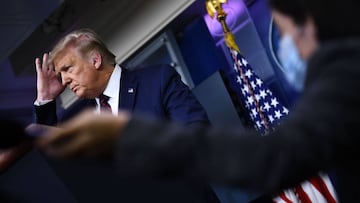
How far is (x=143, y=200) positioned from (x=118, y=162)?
181 centimetres

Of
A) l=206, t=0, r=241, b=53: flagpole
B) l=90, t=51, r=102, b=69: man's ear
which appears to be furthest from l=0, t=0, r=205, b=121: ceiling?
l=90, t=51, r=102, b=69: man's ear

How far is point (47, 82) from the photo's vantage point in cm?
298

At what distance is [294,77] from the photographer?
1.01 m

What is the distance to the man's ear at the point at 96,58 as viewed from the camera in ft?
8.98

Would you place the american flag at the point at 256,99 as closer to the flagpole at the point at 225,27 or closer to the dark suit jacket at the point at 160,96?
the flagpole at the point at 225,27

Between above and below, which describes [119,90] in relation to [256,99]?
above

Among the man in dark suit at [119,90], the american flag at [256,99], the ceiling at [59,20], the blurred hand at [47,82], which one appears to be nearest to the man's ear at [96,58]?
the man in dark suit at [119,90]

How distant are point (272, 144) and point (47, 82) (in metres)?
2.31

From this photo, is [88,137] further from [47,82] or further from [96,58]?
[47,82]

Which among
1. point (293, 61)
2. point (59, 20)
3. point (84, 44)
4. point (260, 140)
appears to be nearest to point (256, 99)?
point (84, 44)

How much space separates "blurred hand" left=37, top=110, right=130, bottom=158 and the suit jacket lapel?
5.39ft

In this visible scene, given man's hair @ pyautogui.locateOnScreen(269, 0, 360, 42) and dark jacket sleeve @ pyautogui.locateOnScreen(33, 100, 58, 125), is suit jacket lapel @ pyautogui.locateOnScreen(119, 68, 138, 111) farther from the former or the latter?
man's hair @ pyautogui.locateOnScreen(269, 0, 360, 42)

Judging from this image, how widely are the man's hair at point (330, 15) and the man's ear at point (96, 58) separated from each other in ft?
6.14

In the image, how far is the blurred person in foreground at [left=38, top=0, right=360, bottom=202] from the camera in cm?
81
